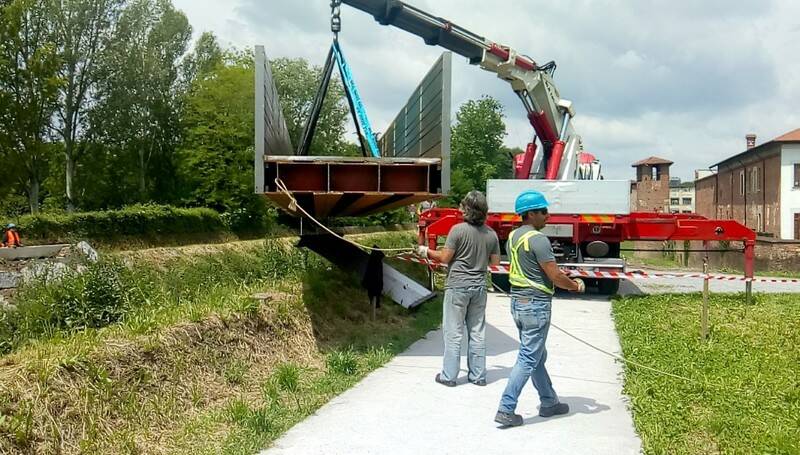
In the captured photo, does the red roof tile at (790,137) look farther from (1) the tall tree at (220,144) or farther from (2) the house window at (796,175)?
(1) the tall tree at (220,144)

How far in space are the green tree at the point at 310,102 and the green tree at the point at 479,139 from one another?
315 inches

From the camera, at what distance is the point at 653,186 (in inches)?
2670

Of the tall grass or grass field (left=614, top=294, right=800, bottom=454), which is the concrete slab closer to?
the tall grass

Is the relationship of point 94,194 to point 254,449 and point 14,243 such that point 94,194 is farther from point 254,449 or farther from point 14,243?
point 254,449

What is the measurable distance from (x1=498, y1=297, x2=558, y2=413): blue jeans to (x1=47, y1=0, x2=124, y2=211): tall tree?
31.8 m

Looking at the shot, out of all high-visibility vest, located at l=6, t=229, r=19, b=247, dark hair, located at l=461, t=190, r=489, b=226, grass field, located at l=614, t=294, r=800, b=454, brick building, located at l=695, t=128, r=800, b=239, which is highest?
brick building, located at l=695, t=128, r=800, b=239

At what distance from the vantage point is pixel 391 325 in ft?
33.2

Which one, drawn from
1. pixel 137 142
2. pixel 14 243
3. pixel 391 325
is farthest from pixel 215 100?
pixel 391 325

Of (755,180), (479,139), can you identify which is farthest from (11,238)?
(755,180)

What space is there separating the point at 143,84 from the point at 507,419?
36768 mm

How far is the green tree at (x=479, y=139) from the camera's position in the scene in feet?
164

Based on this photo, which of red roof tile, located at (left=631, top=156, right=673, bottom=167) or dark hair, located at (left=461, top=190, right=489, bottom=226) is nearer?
dark hair, located at (left=461, top=190, right=489, bottom=226)

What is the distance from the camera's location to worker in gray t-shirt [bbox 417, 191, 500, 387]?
683 cm

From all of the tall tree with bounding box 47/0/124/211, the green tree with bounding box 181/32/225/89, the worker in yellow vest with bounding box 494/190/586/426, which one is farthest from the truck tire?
the green tree with bounding box 181/32/225/89
